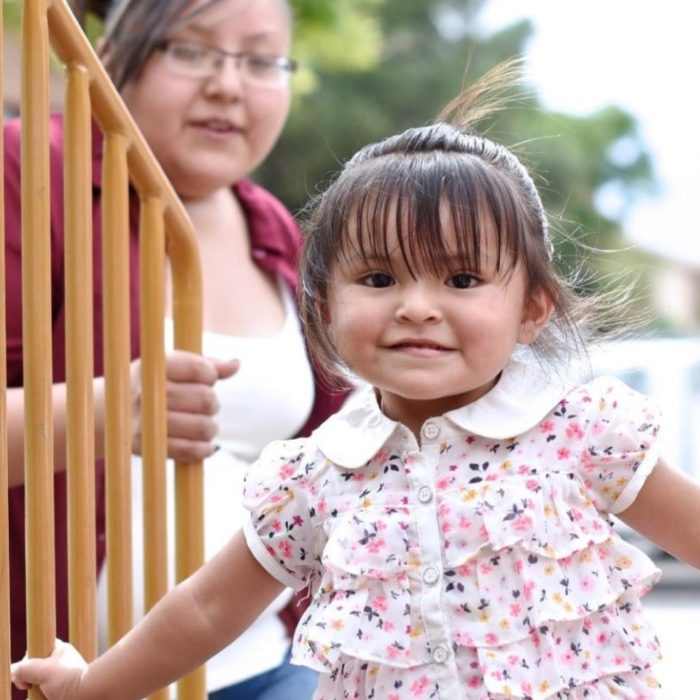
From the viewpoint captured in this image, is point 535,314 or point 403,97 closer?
point 535,314

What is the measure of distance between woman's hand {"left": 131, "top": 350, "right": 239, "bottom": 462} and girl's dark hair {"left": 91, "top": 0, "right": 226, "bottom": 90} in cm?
60

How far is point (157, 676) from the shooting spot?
1.81 m

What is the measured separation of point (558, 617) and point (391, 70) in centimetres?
1898

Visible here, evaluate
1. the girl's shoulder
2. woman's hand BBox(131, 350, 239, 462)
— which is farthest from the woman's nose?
the girl's shoulder

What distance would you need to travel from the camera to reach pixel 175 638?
1.79m

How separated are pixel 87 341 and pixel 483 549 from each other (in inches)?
24.2

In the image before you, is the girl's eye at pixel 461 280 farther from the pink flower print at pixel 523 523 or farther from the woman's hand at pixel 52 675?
the woman's hand at pixel 52 675

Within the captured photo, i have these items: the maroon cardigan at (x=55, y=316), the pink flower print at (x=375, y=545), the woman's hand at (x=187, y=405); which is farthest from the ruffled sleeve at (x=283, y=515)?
the maroon cardigan at (x=55, y=316)

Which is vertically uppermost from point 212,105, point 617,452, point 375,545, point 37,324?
point 212,105

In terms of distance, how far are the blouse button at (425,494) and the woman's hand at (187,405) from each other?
699 mm

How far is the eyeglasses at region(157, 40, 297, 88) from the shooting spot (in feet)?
8.54

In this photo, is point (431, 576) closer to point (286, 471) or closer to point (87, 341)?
point (286, 471)

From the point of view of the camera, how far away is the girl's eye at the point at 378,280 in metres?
1.64

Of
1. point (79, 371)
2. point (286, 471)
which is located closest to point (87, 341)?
point (79, 371)
